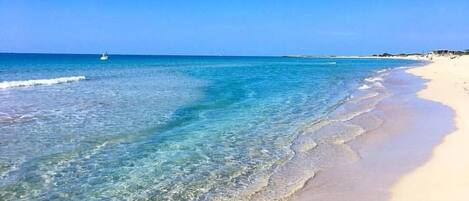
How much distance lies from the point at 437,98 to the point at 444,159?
1352cm

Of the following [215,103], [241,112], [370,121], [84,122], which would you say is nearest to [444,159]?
[370,121]

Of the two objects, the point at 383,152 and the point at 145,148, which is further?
the point at 145,148

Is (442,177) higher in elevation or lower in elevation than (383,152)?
higher

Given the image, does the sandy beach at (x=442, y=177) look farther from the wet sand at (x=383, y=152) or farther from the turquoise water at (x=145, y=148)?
the turquoise water at (x=145, y=148)

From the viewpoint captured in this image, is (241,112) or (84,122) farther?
(241,112)

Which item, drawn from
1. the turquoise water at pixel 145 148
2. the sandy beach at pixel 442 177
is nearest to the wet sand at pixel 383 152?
the sandy beach at pixel 442 177

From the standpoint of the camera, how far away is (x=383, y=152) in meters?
11.1

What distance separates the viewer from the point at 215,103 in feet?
69.2

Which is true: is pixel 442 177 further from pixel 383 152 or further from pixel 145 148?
pixel 145 148

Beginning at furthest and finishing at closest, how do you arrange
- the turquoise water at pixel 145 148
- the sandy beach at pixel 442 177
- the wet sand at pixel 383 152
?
1. the turquoise water at pixel 145 148
2. the wet sand at pixel 383 152
3. the sandy beach at pixel 442 177

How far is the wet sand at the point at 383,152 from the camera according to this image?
8.02 metres

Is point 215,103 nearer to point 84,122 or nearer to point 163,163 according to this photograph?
point 84,122

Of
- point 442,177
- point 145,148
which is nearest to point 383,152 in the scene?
point 442,177

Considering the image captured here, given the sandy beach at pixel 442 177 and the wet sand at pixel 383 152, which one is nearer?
the sandy beach at pixel 442 177
